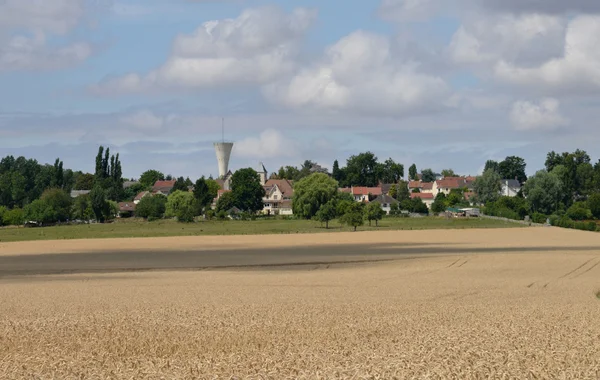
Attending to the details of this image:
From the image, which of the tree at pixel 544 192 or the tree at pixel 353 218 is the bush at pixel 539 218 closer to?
the tree at pixel 544 192

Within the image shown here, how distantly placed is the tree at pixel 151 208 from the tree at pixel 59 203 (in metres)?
14.0

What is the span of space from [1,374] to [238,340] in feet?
23.3

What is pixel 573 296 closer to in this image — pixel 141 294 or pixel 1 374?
pixel 141 294

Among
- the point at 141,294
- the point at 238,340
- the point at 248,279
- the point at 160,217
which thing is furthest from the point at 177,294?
the point at 160,217

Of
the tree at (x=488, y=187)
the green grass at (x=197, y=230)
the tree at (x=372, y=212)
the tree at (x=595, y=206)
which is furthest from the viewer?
the tree at (x=488, y=187)

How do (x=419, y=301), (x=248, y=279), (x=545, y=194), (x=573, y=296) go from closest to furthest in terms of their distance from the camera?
(x=419, y=301) → (x=573, y=296) → (x=248, y=279) → (x=545, y=194)

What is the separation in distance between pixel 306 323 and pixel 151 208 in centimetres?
15094

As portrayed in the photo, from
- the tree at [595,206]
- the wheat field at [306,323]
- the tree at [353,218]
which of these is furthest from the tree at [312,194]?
the wheat field at [306,323]

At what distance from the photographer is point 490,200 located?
196250 millimetres

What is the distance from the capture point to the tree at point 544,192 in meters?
169

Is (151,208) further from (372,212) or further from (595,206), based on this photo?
(595,206)

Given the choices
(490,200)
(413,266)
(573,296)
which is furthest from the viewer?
(490,200)

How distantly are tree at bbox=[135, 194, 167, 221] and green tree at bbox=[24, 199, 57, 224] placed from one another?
18.7m

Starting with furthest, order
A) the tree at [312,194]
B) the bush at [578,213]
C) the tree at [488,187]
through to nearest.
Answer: the tree at [488,187], the bush at [578,213], the tree at [312,194]
